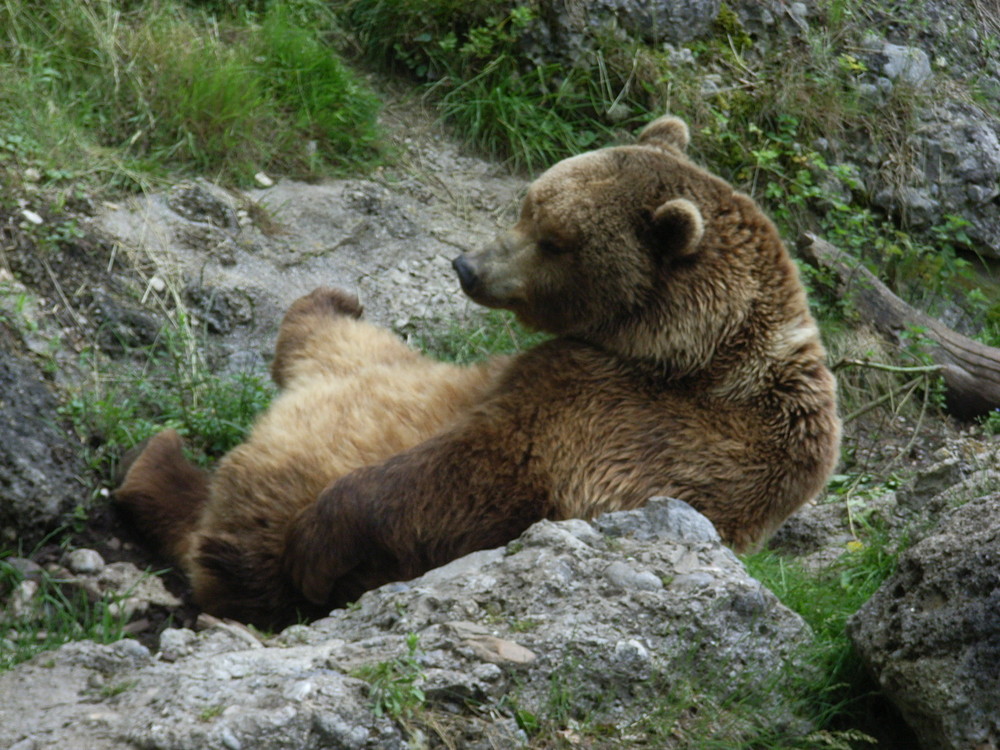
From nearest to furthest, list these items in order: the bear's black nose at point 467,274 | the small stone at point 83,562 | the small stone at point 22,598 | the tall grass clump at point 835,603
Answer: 1. the tall grass clump at point 835,603
2. the small stone at point 22,598
3. the small stone at point 83,562
4. the bear's black nose at point 467,274

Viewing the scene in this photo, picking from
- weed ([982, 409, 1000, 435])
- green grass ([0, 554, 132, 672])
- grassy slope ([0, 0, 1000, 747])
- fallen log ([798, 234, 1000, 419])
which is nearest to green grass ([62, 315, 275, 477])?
grassy slope ([0, 0, 1000, 747])

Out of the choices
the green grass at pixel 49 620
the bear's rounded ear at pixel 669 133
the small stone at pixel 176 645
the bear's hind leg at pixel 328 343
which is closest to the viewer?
the small stone at pixel 176 645

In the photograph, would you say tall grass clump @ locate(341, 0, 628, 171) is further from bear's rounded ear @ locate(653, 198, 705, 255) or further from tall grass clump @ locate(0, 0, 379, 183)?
bear's rounded ear @ locate(653, 198, 705, 255)

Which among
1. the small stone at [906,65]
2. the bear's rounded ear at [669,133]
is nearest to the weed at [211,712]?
the bear's rounded ear at [669,133]

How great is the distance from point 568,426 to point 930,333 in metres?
4.08

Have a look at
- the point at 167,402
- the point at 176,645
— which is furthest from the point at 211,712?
the point at 167,402

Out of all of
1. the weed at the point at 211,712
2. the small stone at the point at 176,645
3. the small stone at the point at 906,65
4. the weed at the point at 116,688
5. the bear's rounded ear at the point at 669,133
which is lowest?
the small stone at the point at 176,645

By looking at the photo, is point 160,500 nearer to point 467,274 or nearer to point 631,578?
point 467,274

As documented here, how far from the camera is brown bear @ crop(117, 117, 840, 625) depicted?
13.6 ft

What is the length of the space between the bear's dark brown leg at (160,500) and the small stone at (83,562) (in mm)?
309

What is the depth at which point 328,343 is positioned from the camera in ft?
18.3

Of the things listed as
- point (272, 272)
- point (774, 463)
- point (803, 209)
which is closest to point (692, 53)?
point (803, 209)

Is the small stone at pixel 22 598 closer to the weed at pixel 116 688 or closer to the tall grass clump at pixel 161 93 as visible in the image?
the weed at pixel 116 688

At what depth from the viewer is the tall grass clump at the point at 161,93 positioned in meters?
6.27
